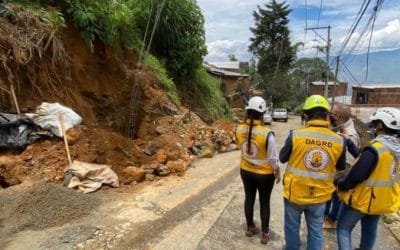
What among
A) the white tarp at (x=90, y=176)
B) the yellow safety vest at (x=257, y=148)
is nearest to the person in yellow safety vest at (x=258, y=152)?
the yellow safety vest at (x=257, y=148)

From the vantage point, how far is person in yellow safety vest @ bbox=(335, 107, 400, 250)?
9.79 feet

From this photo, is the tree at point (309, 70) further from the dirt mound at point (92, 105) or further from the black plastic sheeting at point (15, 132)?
the black plastic sheeting at point (15, 132)

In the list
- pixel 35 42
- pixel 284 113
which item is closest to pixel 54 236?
pixel 35 42

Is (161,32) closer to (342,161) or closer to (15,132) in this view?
(15,132)

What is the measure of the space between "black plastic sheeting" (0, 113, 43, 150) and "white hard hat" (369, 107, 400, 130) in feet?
17.5

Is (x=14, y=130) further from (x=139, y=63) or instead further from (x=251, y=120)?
(x=139, y=63)

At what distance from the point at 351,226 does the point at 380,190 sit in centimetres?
53

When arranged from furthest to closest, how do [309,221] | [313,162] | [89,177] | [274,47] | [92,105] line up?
[274,47], [92,105], [89,177], [309,221], [313,162]

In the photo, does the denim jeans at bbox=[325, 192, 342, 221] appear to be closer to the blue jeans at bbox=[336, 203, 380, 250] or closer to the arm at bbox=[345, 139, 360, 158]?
the blue jeans at bbox=[336, 203, 380, 250]

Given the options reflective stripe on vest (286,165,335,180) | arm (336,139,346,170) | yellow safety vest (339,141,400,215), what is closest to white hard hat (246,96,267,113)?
reflective stripe on vest (286,165,335,180)

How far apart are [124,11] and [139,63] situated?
1568mm

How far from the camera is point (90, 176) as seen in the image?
5633mm

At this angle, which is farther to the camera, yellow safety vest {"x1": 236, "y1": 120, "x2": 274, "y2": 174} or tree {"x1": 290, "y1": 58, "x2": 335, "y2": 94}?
tree {"x1": 290, "y1": 58, "x2": 335, "y2": 94}

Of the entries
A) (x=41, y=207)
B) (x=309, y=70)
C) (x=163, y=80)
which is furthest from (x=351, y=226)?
(x=309, y=70)
